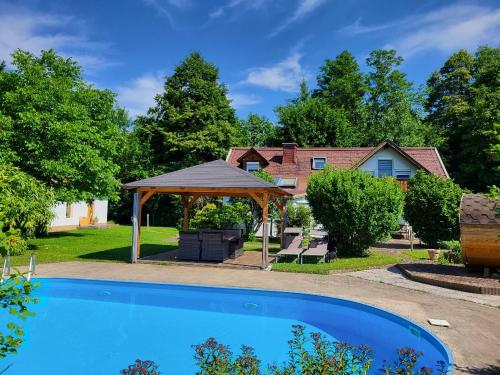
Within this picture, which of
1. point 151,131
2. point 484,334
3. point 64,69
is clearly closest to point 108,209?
point 151,131

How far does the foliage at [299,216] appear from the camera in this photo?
83.4ft

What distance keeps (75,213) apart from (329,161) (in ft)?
71.3

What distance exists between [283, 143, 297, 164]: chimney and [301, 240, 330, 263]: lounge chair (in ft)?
52.4

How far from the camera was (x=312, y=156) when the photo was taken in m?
34.2

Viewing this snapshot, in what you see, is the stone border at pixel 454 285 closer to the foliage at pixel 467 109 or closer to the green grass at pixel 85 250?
the green grass at pixel 85 250

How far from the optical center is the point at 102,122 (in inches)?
994

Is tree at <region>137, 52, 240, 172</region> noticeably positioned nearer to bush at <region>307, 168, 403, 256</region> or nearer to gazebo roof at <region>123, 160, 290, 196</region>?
gazebo roof at <region>123, 160, 290, 196</region>

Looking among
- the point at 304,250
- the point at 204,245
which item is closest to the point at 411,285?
the point at 304,250

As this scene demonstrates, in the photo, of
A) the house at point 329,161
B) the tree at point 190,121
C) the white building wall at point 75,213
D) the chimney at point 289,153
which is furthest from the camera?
the tree at point 190,121

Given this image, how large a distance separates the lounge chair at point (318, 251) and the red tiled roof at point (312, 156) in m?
13.0

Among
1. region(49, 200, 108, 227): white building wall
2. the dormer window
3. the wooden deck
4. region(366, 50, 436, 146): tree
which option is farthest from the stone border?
region(366, 50, 436, 146): tree

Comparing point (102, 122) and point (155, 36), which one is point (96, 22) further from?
point (102, 122)

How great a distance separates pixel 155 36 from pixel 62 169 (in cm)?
798

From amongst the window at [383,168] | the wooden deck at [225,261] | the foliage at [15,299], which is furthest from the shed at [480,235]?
the window at [383,168]
